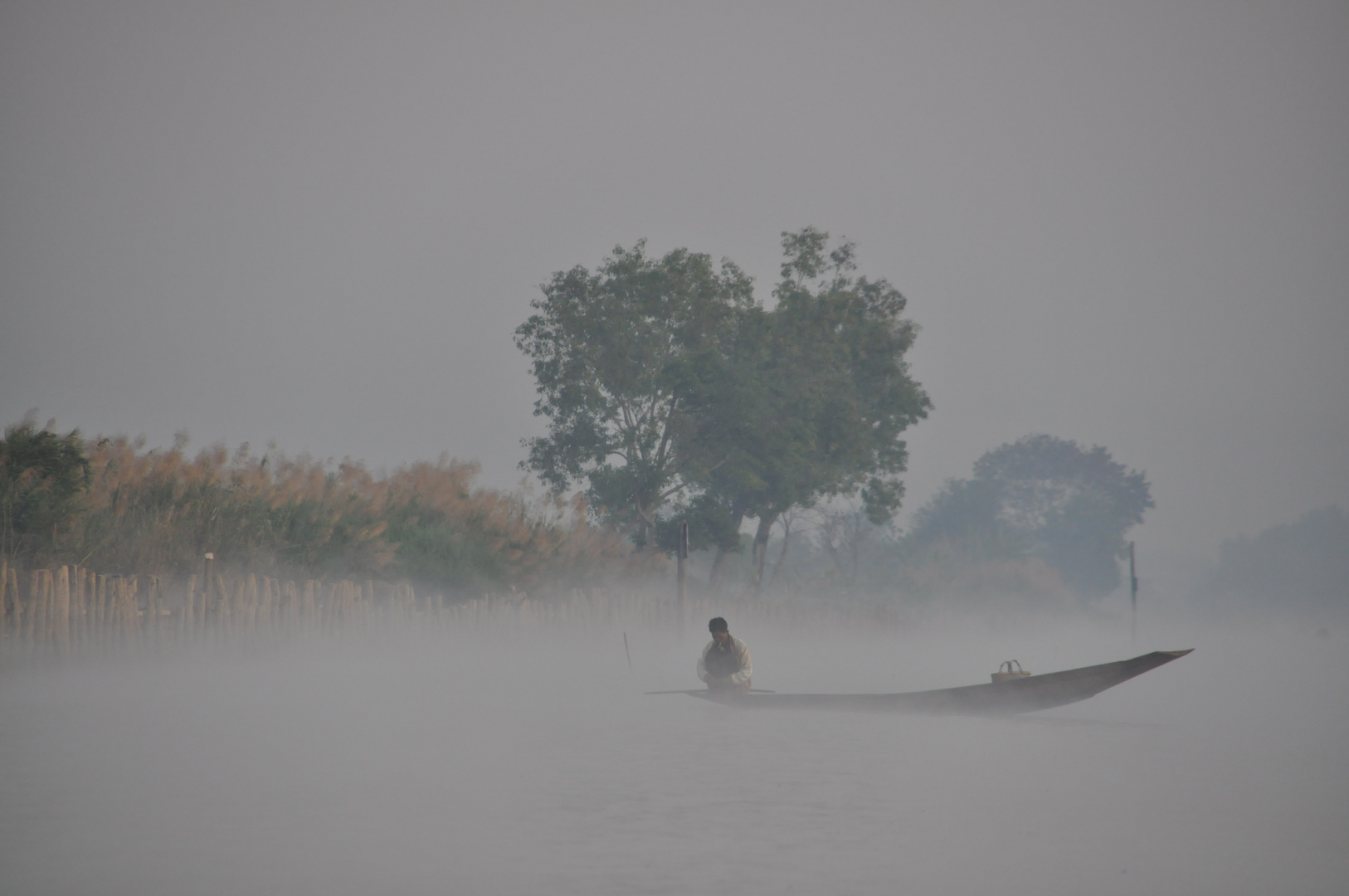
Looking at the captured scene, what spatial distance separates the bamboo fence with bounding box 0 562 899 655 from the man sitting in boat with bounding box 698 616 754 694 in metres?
6.86

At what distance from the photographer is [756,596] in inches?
1570

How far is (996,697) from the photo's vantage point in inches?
618

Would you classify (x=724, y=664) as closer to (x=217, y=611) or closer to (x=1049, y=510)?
(x=217, y=611)

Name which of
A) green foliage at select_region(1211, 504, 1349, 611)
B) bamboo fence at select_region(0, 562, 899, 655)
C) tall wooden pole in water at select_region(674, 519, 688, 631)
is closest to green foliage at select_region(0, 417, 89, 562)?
bamboo fence at select_region(0, 562, 899, 655)

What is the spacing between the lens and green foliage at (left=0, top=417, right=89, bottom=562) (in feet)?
59.2

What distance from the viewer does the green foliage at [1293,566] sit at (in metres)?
97.1

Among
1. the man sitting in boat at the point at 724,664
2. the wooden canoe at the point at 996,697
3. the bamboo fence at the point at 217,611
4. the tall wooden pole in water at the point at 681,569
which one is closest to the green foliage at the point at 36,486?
the bamboo fence at the point at 217,611

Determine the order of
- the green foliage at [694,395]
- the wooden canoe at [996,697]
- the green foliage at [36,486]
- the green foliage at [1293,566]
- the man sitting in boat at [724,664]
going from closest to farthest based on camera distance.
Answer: the wooden canoe at [996,697], the man sitting in boat at [724,664], the green foliage at [36,486], the green foliage at [694,395], the green foliage at [1293,566]

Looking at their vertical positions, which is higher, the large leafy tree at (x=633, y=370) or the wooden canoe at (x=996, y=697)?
the large leafy tree at (x=633, y=370)

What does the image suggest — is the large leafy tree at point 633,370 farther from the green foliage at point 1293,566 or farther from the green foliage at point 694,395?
the green foliage at point 1293,566

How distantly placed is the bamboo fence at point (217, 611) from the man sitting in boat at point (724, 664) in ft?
22.5

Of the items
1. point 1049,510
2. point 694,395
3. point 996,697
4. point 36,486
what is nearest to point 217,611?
point 36,486

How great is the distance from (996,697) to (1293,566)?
319 ft

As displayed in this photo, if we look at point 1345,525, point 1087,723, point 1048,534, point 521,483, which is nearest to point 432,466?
point 521,483
